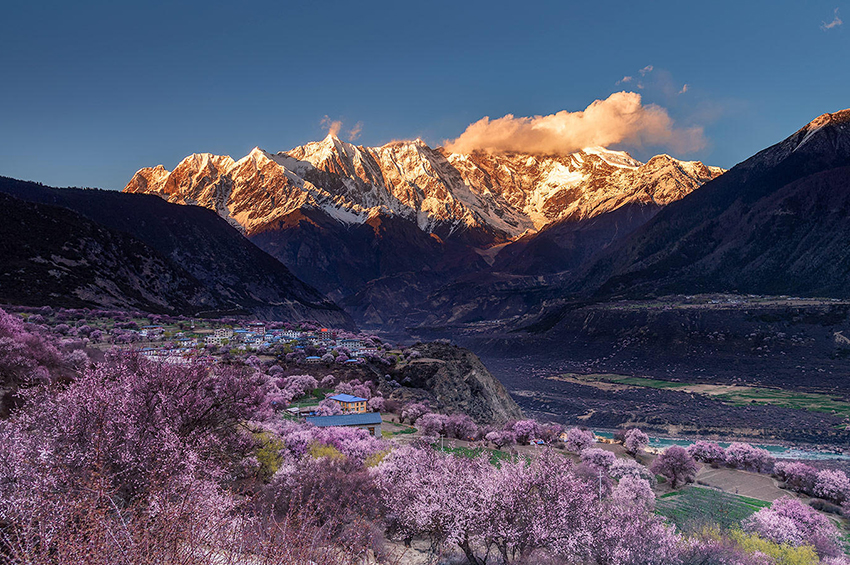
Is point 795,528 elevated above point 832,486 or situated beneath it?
elevated above

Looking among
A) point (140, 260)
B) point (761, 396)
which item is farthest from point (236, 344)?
point (761, 396)

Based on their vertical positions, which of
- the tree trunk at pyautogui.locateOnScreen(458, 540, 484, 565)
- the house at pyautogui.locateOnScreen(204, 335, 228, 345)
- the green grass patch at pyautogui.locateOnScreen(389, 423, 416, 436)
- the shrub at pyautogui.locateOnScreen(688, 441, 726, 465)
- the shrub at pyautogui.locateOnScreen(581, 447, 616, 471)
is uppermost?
the house at pyautogui.locateOnScreen(204, 335, 228, 345)

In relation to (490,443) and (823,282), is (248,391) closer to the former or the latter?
(490,443)

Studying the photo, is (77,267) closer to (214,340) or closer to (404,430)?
(214,340)

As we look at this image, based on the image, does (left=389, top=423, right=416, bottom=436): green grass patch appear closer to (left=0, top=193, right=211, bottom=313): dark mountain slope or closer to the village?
the village

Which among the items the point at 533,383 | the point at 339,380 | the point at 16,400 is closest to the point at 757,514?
the point at 16,400

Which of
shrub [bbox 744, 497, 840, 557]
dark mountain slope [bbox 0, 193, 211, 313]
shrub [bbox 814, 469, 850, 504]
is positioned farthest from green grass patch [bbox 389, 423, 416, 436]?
dark mountain slope [bbox 0, 193, 211, 313]
